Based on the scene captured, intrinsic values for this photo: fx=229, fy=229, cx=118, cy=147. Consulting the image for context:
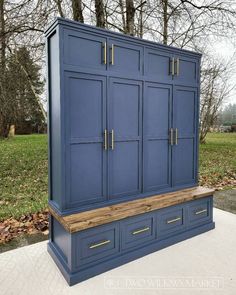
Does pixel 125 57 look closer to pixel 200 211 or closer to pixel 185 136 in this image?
pixel 185 136

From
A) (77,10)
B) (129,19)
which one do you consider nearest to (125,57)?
(77,10)

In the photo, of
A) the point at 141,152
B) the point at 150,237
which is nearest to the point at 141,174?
the point at 141,152

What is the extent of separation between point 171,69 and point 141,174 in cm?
128

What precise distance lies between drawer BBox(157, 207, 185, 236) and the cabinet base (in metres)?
0.08

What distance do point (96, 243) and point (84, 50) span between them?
5.74 feet

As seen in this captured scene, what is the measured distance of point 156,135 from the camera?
269 cm

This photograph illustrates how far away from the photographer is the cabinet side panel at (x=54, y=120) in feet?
6.70

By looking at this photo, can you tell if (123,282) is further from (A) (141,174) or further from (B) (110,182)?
(A) (141,174)

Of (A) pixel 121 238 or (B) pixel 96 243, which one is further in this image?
(A) pixel 121 238

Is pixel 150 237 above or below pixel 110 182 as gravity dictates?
below

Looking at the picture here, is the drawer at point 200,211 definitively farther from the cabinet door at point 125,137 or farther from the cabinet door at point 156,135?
the cabinet door at point 125,137

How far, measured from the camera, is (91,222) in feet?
6.49

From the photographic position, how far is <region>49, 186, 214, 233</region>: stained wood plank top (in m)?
1.96

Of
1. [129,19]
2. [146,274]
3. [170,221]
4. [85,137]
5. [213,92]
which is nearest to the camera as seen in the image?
[146,274]
